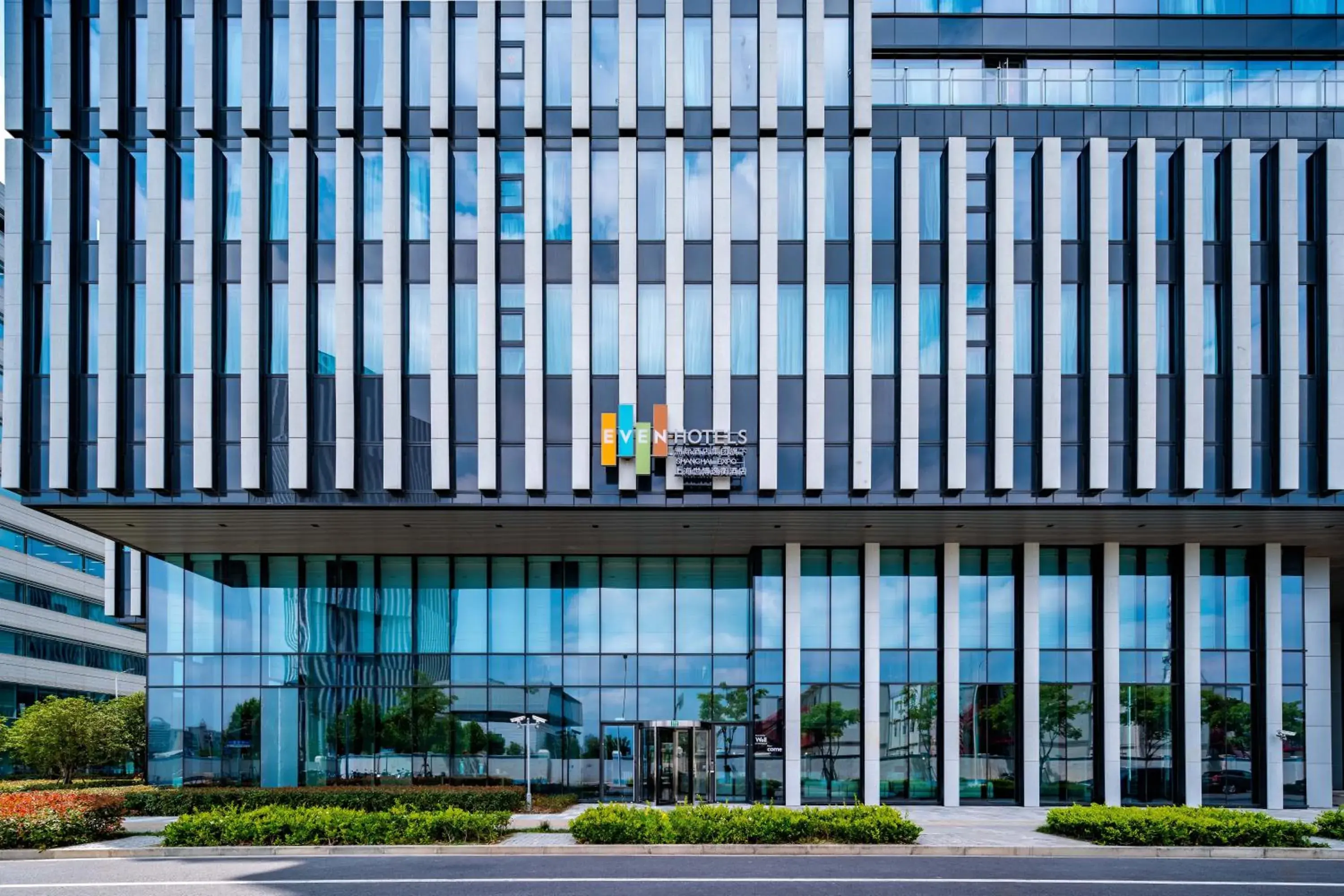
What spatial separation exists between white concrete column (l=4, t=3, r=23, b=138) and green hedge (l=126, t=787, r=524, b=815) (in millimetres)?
16499

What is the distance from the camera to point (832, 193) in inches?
1160

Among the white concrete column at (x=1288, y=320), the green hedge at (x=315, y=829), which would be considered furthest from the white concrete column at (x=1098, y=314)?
the green hedge at (x=315, y=829)

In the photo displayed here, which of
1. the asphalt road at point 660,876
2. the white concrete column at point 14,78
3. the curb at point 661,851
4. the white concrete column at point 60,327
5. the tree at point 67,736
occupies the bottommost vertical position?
the tree at point 67,736

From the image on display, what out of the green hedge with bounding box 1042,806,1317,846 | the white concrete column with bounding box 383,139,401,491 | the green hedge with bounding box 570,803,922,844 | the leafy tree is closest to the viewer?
the green hedge with bounding box 570,803,922,844

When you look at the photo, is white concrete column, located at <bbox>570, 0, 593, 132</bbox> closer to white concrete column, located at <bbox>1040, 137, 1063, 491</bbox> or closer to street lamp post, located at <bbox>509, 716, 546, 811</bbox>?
white concrete column, located at <bbox>1040, 137, 1063, 491</bbox>

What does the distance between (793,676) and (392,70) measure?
20367mm

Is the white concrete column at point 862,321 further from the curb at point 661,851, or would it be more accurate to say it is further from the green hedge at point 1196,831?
the green hedge at point 1196,831

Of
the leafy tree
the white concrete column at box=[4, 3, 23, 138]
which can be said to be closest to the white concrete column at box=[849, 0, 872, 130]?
the leafy tree

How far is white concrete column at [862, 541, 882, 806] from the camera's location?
32.4 m

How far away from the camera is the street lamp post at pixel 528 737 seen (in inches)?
1281

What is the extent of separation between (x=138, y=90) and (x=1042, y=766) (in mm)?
31861

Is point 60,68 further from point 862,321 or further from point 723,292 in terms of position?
point 862,321

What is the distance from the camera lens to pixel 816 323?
2881cm

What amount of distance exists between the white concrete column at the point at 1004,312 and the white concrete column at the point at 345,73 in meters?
17.2
